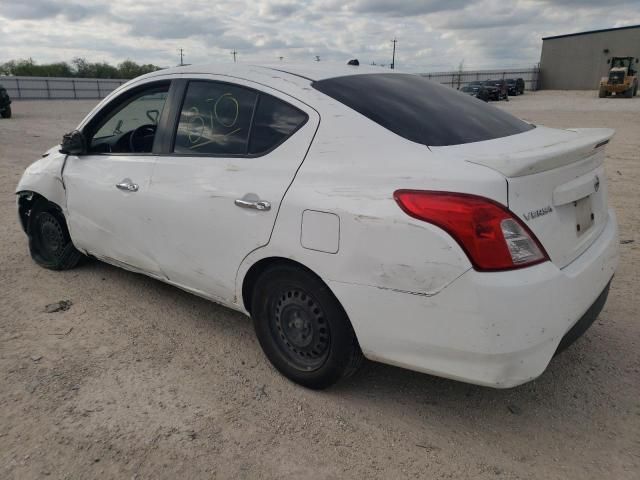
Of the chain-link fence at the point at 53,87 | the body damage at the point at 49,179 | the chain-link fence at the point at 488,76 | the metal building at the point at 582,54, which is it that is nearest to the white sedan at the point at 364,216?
the body damage at the point at 49,179

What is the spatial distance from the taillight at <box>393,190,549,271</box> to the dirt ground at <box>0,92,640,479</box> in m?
0.91

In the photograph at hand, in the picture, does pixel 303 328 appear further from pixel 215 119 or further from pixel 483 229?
pixel 215 119

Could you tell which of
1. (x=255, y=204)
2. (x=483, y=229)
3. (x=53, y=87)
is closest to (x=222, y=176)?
(x=255, y=204)

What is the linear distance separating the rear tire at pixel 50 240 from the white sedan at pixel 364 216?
3.04ft

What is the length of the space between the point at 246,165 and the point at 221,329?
4.23ft

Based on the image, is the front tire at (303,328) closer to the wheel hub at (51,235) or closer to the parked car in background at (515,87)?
the wheel hub at (51,235)

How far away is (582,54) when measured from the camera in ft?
179

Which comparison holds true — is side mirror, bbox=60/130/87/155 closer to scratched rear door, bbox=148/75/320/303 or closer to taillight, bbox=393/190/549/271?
scratched rear door, bbox=148/75/320/303

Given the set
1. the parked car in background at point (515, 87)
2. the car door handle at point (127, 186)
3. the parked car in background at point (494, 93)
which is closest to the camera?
the car door handle at point (127, 186)

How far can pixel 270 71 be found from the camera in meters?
2.91

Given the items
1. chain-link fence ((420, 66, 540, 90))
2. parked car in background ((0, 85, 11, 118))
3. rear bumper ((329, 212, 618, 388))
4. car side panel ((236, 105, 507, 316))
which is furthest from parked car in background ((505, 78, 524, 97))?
rear bumper ((329, 212, 618, 388))

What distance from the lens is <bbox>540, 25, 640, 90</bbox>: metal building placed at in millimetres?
51344

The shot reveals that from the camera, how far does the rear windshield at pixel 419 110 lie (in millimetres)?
2467

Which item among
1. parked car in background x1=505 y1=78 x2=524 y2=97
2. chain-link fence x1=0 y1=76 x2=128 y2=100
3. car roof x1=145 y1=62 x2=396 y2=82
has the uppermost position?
parked car in background x1=505 y1=78 x2=524 y2=97
